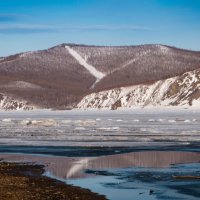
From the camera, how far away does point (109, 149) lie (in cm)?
3123

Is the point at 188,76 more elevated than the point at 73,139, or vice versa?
the point at 188,76

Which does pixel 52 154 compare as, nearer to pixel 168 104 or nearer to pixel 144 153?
pixel 144 153

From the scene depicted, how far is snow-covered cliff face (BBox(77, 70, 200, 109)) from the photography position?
419ft

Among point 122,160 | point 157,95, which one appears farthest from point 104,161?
point 157,95

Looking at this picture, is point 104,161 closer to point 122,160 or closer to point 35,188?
point 122,160

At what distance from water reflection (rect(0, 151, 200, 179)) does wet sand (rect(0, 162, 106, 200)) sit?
4.10ft

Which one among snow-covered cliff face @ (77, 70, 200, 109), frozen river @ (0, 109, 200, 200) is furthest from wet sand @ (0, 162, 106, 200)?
snow-covered cliff face @ (77, 70, 200, 109)

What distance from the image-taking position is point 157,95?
462ft

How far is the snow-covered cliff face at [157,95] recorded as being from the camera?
128 meters

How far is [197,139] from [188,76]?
107 meters

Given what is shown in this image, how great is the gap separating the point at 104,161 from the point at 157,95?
115727 mm

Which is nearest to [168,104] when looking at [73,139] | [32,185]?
[73,139]

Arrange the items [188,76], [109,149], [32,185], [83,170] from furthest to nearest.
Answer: [188,76] < [109,149] < [83,170] < [32,185]

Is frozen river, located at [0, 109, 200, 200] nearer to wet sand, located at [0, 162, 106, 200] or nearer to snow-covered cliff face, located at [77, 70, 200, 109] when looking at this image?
wet sand, located at [0, 162, 106, 200]
